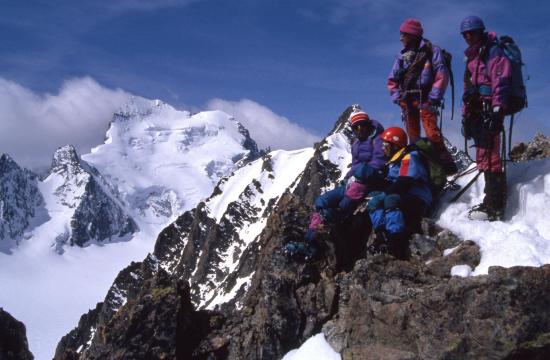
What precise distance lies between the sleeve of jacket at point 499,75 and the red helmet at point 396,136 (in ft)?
7.44

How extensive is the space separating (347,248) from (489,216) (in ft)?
13.6

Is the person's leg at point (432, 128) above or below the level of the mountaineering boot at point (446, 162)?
above

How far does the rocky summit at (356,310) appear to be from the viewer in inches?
354

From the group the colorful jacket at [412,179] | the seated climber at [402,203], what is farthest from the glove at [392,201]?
the colorful jacket at [412,179]

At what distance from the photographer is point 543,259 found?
400 inches

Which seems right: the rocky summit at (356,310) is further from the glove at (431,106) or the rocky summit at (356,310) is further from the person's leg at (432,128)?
A: the glove at (431,106)

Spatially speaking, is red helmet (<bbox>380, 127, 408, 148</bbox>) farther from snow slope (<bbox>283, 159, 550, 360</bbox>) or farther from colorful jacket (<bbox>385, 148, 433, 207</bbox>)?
snow slope (<bbox>283, 159, 550, 360</bbox>)

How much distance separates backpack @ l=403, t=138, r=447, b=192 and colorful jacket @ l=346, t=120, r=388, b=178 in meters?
0.97

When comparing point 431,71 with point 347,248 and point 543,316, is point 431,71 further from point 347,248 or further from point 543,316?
point 543,316

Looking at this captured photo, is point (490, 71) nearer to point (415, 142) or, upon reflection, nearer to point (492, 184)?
point (415, 142)

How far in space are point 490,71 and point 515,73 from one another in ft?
1.71

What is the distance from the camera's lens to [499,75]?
39.3ft

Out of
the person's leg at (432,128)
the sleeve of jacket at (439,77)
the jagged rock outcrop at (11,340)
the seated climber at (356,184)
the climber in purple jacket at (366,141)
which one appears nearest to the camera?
the sleeve of jacket at (439,77)

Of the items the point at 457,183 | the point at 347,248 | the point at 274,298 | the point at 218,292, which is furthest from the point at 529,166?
the point at 218,292
